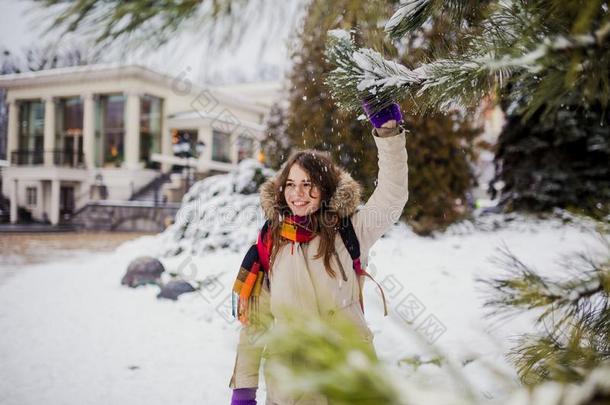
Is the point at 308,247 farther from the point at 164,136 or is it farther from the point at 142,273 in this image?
the point at 164,136

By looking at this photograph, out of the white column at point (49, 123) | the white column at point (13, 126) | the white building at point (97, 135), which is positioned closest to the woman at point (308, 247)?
the white building at point (97, 135)

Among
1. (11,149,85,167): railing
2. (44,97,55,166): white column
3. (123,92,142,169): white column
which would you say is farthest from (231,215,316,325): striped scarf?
(44,97,55,166): white column

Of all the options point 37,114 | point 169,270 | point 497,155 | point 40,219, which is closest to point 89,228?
point 40,219

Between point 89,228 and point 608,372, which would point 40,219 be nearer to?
point 89,228

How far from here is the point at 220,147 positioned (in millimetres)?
25984

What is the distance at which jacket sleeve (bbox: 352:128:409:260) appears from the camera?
1506mm

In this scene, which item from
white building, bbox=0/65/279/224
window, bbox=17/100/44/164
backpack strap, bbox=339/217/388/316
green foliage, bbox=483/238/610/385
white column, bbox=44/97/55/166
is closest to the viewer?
green foliage, bbox=483/238/610/385

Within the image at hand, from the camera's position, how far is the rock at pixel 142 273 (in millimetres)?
6277

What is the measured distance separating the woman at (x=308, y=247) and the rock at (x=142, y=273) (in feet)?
16.2

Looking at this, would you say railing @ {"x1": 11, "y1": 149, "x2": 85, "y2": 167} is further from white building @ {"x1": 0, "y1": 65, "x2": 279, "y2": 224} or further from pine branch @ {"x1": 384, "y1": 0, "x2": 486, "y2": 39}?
pine branch @ {"x1": 384, "y1": 0, "x2": 486, "y2": 39}

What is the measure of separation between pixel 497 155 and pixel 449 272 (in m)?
5.18

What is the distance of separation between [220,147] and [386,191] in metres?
25.3

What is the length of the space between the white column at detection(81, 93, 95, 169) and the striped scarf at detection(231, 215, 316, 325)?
2539cm

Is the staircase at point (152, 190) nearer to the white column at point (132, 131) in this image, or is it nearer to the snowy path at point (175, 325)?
the white column at point (132, 131)
